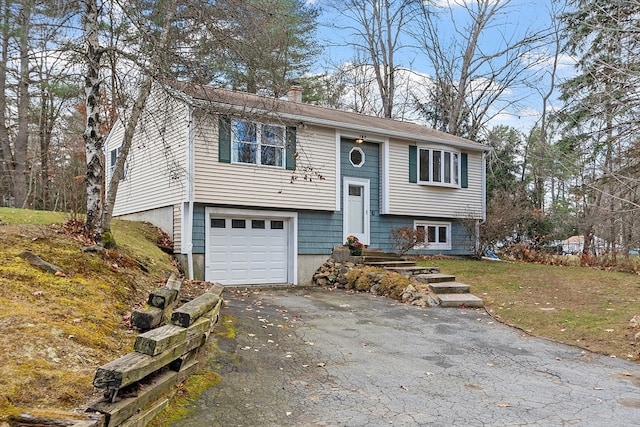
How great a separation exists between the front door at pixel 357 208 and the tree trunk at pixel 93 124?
8.08 metres

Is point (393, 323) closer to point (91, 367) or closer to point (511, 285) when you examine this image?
point (511, 285)

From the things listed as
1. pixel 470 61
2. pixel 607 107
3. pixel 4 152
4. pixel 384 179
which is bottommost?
pixel 384 179

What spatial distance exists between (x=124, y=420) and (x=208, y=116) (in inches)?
217

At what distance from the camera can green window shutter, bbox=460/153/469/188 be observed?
16.5 meters

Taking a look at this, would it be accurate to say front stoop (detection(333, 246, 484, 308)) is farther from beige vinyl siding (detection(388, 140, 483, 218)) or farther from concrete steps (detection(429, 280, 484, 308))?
beige vinyl siding (detection(388, 140, 483, 218))

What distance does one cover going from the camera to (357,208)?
14.5 m

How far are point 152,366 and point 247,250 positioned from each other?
9610 millimetres

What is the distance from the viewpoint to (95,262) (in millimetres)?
5996

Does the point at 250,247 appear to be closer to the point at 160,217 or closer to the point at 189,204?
the point at 189,204

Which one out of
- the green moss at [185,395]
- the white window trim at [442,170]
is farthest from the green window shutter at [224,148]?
the green moss at [185,395]

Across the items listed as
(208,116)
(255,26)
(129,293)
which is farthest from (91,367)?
(255,26)

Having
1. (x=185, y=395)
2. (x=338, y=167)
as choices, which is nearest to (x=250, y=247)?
(x=338, y=167)

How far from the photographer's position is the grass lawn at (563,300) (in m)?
7.20

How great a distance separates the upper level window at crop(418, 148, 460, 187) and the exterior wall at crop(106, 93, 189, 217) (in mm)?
7895
